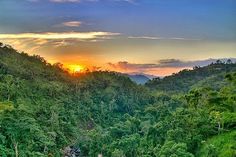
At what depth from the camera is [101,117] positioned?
3393 inches

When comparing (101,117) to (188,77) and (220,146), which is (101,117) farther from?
(188,77)

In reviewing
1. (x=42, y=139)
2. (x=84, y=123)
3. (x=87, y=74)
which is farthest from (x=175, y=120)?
(x=87, y=74)

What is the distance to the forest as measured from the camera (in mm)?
39969

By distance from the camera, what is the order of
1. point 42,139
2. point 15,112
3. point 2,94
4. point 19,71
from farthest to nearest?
point 19,71
point 2,94
point 42,139
point 15,112

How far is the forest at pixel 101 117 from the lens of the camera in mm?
39969

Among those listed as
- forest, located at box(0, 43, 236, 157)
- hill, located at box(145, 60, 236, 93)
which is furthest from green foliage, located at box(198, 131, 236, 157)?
hill, located at box(145, 60, 236, 93)

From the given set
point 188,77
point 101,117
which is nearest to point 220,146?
point 101,117

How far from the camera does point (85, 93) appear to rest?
92688 millimetres

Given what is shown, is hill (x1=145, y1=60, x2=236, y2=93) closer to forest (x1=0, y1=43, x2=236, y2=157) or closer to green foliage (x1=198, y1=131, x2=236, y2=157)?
forest (x1=0, y1=43, x2=236, y2=157)

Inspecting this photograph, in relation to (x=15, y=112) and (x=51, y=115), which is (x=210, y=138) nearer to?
(x=15, y=112)

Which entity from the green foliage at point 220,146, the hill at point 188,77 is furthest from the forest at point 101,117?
the hill at point 188,77

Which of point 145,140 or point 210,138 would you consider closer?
point 210,138

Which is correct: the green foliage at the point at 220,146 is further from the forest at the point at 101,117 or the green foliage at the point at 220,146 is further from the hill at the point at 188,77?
the hill at the point at 188,77

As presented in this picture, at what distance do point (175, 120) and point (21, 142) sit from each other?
627 inches
